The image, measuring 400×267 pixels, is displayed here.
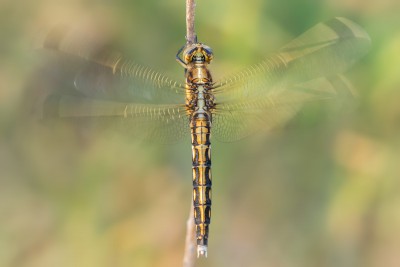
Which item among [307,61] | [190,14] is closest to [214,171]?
[307,61]

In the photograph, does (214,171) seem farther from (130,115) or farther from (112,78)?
Result: (112,78)

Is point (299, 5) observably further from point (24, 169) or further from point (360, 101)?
point (24, 169)

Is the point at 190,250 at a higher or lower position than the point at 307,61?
lower

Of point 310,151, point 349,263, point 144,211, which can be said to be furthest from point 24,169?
point 349,263

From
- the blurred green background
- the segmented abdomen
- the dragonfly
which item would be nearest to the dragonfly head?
the dragonfly

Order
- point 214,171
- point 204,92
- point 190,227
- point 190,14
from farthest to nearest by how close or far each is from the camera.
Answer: point 214,171 < point 204,92 < point 190,227 < point 190,14

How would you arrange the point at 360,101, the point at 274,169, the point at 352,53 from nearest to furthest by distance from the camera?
the point at 352,53, the point at 360,101, the point at 274,169

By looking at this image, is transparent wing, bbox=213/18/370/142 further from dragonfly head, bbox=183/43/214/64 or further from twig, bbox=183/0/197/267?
twig, bbox=183/0/197/267
